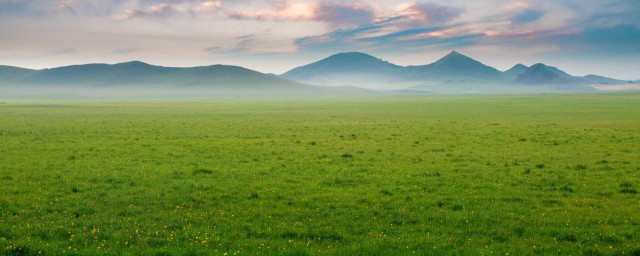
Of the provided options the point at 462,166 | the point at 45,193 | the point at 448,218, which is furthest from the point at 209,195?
the point at 462,166

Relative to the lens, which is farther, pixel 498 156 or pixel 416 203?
pixel 498 156

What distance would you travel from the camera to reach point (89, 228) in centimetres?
1213

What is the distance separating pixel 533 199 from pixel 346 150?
1476 centimetres

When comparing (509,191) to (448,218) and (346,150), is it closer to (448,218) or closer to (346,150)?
(448,218)

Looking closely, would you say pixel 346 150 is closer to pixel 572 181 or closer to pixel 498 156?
pixel 498 156

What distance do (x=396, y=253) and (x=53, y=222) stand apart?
29.2 ft

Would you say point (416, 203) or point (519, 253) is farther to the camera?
point (416, 203)

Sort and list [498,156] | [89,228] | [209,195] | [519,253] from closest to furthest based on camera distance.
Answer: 1. [519,253]
2. [89,228]
3. [209,195]
4. [498,156]

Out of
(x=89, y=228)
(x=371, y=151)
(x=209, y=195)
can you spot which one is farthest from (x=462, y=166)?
(x=89, y=228)

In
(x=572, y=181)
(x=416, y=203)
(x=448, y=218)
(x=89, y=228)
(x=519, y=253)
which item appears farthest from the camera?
(x=572, y=181)

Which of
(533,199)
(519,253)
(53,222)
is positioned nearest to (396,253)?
(519,253)

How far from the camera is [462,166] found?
2227 centimetres

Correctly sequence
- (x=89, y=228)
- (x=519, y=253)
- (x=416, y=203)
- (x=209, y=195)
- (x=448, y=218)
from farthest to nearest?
1. (x=209, y=195)
2. (x=416, y=203)
3. (x=448, y=218)
4. (x=89, y=228)
5. (x=519, y=253)

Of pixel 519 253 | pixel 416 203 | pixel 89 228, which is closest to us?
pixel 519 253
